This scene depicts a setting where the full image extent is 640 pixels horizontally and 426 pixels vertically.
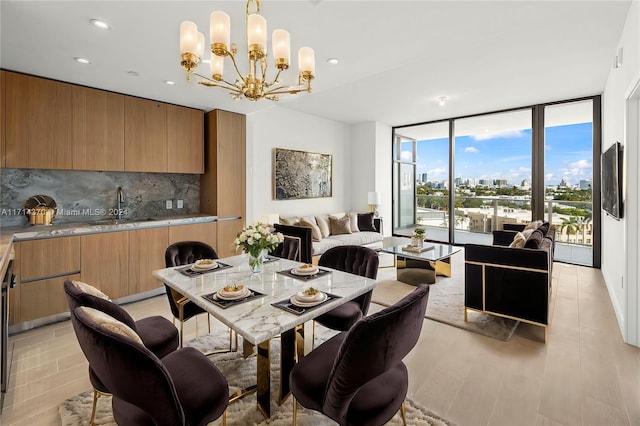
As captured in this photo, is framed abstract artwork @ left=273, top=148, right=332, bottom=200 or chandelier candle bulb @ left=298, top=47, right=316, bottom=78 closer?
chandelier candle bulb @ left=298, top=47, right=316, bottom=78

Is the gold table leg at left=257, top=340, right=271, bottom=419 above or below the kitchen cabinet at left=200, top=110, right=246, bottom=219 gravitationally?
below

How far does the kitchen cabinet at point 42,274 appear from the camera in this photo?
302 cm

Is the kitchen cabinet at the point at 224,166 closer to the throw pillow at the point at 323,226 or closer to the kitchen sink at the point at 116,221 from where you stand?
the kitchen sink at the point at 116,221

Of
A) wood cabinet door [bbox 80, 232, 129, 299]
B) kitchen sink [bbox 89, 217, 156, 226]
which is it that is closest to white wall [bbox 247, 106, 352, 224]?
kitchen sink [bbox 89, 217, 156, 226]

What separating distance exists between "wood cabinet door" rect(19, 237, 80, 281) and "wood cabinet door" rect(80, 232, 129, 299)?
0.09 metres

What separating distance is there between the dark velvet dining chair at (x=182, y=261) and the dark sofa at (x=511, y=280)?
2.50 m

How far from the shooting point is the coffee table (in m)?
4.27

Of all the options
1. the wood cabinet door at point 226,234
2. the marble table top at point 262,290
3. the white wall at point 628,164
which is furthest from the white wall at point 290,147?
the white wall at point 628,164

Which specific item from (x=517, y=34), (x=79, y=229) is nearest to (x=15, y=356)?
(x=79, y=229)

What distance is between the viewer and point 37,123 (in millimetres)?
3277

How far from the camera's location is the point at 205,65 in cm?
320

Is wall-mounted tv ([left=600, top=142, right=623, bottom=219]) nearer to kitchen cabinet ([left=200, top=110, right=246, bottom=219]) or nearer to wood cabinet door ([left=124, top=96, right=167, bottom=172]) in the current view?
kitchen cabinet ([left=200, top=110, right=246, bottom=219])

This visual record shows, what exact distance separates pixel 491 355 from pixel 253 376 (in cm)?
186

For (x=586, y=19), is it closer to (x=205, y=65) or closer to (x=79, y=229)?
(x=205, y=65)
